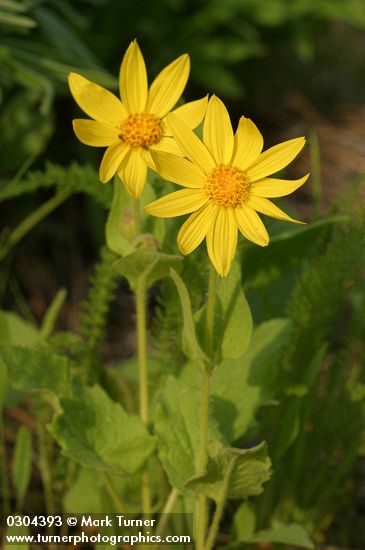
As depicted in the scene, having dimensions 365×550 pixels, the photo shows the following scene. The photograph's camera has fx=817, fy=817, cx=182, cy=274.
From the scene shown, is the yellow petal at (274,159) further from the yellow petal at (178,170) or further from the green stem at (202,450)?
the green stem at (202,450)

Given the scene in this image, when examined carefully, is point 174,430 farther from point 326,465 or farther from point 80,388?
point 326,465

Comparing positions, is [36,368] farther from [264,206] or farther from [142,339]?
[264,206]

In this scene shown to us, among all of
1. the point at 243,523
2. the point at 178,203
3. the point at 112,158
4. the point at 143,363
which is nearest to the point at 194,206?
the point at 178,203

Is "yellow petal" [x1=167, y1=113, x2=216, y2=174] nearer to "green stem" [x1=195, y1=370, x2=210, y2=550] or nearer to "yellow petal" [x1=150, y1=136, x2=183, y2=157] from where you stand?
"yellow petal" [x1=150, y1=136, x2=183, y2=157]

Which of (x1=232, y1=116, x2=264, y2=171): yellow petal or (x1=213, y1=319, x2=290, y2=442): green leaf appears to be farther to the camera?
(x1=213, y1=319, x2=290, y2=442): green leaf

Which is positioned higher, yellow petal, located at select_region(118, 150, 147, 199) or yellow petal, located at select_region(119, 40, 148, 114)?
yellow petal, located at select_region(119, 40, 148, 114)

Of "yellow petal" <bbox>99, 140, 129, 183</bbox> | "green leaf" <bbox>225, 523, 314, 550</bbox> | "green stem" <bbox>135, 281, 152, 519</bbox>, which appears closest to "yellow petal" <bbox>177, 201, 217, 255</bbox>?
"yellow petal" <bbox>99, 140, 129, 183</bbox>
